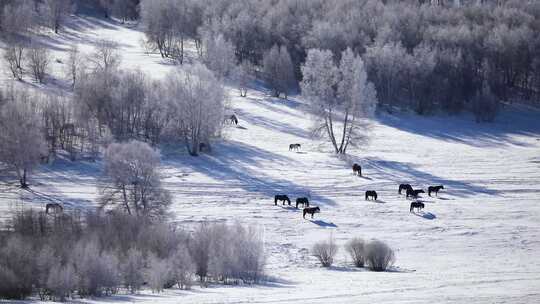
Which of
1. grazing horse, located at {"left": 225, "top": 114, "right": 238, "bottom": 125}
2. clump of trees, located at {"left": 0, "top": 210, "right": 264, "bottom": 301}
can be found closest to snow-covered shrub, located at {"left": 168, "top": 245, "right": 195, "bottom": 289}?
clump of trees, located at {"left": 0, "top": 210, "right": 264, "bottom": 301}

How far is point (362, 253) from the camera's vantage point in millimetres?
32844

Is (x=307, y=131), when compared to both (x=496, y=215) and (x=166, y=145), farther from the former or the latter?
(x=496, y=215)

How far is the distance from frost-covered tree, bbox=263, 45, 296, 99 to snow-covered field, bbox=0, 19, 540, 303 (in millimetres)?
3836

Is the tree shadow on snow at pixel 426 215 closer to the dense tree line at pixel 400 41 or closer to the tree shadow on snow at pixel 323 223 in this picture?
the tree shadow on snow at pixel 323 223

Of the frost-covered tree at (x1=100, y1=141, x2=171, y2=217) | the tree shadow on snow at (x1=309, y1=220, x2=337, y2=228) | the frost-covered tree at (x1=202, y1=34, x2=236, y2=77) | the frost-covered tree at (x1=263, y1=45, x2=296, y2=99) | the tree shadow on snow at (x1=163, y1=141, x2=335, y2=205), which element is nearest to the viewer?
the frost-covered tree at (x1=100, y1=141, x2=171, y2=217)

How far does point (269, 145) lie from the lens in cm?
5447

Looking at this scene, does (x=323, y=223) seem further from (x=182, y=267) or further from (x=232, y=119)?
(x=232, y=119)

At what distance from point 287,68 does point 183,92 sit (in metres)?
20.5

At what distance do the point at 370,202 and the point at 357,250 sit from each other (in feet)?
31.7

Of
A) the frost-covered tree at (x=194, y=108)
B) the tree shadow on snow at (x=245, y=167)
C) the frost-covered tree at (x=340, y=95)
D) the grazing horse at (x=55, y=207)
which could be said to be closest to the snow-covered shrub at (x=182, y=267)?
the grazing horse at (x=55, y=207)

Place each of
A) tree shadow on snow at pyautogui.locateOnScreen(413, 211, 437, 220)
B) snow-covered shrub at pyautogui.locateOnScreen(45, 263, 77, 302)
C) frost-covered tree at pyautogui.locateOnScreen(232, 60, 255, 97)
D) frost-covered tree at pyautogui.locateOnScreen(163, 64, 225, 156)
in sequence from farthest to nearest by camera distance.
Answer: frost-covered tree at pyautogui.locateOnScreen(232, 60, 255, 97)
frost-covered tree at pyautogui.locateOnScreen(163, 64, 225, 156)
tree shadow on snow at pyautogui.locateOnScreen(413, 211, 437, 220)
snow-covered shrub at pyautogui.locateOnScreen(45, 263, 77, 302)

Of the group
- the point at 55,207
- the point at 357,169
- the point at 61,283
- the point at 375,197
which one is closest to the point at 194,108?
the point at 357,169

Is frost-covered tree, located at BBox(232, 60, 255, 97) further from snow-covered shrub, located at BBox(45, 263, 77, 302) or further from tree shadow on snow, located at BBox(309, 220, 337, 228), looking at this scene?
snow-covered shrub, located at BBox(45, 263, 77, 302)

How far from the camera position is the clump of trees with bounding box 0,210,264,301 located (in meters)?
26.0
